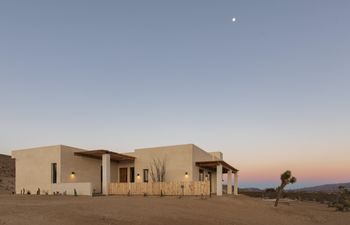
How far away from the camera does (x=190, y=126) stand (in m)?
32.5

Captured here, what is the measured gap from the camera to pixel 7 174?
53.5m

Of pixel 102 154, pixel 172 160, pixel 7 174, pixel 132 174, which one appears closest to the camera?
pixel 102 154

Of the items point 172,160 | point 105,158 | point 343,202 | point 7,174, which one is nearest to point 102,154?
point 105,158

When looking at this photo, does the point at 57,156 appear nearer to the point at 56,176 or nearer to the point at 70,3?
the point at 56,176

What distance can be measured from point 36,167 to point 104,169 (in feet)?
18.0

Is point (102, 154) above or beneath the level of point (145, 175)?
above

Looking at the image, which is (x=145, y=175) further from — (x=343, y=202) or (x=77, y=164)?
(x=343, y=202)

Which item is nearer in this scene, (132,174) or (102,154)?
(102,154)

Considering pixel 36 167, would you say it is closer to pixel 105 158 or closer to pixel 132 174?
pixel 105 158

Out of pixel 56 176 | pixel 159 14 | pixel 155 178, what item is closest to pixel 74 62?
pixel 159 14

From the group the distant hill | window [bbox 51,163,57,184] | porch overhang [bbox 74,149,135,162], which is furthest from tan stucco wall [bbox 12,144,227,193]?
the distant hill

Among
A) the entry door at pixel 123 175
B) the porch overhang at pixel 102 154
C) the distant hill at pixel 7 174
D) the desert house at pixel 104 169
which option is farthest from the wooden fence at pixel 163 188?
the distant hill at pixel 7 174

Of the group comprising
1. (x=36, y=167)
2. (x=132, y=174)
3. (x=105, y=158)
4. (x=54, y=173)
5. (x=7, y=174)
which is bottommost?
(x=7, y=174)

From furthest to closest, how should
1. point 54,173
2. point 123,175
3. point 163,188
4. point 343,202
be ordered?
1. point 123,175
2. point 343,202
3. point 54,173
4. point 163,188
